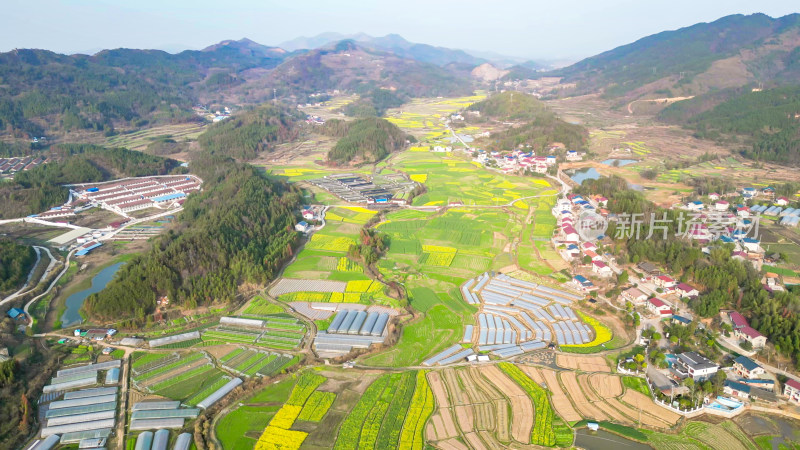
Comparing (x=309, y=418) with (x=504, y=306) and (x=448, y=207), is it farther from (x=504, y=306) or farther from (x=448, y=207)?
(x=448, y=207)

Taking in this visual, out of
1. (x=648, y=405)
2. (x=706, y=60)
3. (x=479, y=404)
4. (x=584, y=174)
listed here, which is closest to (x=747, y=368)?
(x=648, y=405)

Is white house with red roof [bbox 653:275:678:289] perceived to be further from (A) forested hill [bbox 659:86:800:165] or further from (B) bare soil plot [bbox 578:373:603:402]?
(A) forested hill [bbox 659:86:800:165]

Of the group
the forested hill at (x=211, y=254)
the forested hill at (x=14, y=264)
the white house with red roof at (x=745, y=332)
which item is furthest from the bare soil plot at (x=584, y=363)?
the forested hill at (x=14, y=264)

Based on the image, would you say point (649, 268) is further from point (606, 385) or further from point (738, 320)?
point (606, 385)

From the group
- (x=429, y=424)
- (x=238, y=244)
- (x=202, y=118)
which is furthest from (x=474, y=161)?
(x=202, y=118)

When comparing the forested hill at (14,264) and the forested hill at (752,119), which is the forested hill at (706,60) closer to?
the forested hill at (752,119)

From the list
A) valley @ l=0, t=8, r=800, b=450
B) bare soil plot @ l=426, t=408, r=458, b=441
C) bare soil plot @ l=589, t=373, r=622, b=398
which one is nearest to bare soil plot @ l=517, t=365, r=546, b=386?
valley @ l=0, t=8, r=800, b=450
